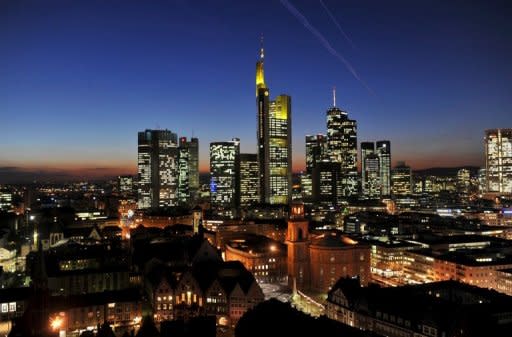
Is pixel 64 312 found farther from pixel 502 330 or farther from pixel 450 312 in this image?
pixel 502 330

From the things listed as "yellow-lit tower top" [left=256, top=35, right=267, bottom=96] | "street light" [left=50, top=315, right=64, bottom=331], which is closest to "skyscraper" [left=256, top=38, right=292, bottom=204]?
"yellow-lit tower top" [left=256, top=35, right=267, bottom=96]

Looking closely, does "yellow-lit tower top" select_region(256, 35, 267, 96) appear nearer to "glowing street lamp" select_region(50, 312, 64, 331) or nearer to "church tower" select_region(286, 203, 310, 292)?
"church tower" select_region(286, 203, 310, 292)

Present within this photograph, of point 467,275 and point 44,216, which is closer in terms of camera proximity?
point 467,275

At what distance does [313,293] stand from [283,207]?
9368cm

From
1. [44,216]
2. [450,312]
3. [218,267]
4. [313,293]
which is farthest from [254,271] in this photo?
[44,216]

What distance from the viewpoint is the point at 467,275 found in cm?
6494

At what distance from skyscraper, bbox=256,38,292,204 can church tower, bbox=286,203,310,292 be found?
397ft

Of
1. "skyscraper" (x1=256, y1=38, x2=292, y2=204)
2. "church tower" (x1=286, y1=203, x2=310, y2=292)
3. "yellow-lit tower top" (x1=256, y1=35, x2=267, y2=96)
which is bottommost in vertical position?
"church tower" (x1=286, y1=203, x2=310, y2=292)

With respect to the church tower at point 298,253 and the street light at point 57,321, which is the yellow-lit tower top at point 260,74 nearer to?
the church tower at point 298,253

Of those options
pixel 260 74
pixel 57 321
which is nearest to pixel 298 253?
pixel 57 321

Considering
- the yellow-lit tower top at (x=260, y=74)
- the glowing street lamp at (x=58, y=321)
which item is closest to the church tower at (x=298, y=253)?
the glowing street lamp at (x=58, y=321)

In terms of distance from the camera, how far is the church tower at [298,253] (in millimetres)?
65562

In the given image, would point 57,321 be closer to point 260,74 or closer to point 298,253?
point 298,253

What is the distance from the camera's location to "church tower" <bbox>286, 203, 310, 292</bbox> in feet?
215
